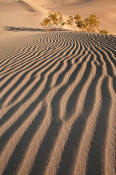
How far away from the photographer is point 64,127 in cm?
155

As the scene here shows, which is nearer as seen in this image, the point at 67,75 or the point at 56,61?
the point at 67,75

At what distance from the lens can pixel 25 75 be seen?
2.85 meters

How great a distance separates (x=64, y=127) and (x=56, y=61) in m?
2.30

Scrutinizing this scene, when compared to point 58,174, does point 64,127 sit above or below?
above

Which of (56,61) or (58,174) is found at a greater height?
(56,61)

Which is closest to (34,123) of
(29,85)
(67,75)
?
(29,85)

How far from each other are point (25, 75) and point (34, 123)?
142 cm

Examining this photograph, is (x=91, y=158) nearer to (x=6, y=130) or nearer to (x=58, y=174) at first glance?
(x=58, y=174)

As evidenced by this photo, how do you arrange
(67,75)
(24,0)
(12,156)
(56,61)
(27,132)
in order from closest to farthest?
(12,156)
(27,132)
(67,75)
(56,61)
(24,0)

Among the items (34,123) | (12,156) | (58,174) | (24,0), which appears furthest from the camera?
(24,0)

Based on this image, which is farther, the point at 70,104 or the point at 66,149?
the point at 70,104

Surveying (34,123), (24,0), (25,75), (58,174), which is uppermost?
(24,0)

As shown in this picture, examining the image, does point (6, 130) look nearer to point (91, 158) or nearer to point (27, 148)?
point (27, 148)

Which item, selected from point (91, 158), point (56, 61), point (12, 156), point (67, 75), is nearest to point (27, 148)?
point (12, 156)
